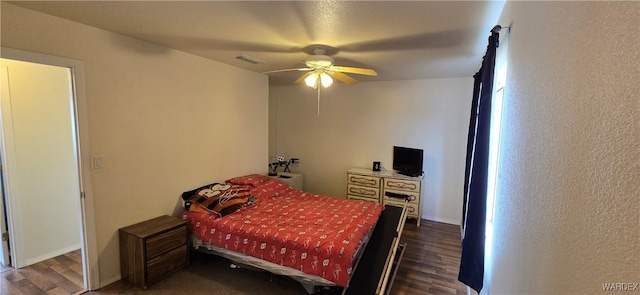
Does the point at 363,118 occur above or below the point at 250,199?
above

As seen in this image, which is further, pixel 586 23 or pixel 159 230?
pixel 159 230

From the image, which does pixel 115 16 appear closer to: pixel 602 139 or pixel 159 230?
pixel 159 230

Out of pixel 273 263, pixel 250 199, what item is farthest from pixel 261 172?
pixel 273 263

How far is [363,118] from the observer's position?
4969mm

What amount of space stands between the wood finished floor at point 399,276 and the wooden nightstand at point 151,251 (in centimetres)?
14

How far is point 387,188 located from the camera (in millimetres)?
4465

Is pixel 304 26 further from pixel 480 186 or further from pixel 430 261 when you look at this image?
pixel 430 261

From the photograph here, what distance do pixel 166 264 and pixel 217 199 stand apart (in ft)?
2.58

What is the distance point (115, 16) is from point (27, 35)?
622 millimetres

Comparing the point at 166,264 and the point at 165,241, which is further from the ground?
the point at 165,241

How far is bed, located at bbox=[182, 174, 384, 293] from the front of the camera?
7.70 ft

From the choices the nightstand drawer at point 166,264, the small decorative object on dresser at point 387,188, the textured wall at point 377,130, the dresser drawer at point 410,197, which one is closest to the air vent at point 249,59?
the textured wall at point 377,130

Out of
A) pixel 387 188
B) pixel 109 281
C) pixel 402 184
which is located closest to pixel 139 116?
pixel 109 281

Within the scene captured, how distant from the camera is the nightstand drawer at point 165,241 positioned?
2584mm
